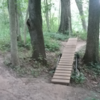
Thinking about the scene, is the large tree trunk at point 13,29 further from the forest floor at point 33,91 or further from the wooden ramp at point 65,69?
the wooden ramp at point 65,69

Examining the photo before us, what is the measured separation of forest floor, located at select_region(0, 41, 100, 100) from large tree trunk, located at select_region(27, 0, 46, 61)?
2266mm

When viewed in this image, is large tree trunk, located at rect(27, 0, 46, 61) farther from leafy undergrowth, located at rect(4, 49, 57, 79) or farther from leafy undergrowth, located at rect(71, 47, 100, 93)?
leafy undergrowth, located at rect(71, 47, 100, 93)

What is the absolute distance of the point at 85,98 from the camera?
15.7ft

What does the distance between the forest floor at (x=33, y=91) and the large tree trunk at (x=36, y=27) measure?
2.27 meters

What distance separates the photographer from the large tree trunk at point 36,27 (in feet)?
24.6

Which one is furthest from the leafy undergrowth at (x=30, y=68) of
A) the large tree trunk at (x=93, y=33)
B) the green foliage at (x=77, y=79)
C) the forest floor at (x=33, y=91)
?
the large tree trunk at (x=93, y=33)

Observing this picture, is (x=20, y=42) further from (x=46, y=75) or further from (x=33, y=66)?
(x=46, y=75)

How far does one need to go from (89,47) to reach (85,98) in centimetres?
422

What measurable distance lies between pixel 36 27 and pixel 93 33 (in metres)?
3.25

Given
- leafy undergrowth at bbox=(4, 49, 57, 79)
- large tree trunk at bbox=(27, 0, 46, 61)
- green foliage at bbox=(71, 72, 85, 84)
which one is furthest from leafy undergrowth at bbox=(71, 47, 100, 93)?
large tree trunk at bbox=(27, 0, 46, 61)

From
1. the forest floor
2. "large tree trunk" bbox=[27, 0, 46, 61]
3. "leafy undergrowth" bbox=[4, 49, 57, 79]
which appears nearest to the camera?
the forest floor

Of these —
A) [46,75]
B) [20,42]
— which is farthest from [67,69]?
[20,42]

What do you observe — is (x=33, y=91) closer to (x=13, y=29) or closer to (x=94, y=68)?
(x=13, y=29)

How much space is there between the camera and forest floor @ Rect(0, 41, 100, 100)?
4507 millimetres
